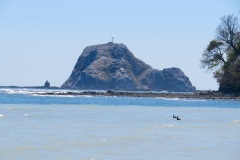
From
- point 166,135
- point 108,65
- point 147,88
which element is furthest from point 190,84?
point 166,135

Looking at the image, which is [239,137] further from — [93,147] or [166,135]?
[93,147]

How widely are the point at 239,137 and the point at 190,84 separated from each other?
6945 inches

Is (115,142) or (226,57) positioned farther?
(226,57)

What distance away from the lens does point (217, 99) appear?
64.7 m

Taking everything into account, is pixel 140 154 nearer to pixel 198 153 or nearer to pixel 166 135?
pixel 198 153

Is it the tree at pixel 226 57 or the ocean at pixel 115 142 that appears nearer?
the ocean at pixel 115 142

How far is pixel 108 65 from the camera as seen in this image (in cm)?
19662

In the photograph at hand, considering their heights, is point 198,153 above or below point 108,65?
below

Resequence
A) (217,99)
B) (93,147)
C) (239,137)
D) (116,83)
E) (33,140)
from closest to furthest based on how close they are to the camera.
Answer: (93,147)
(33,140)
(239,137)
(217,99)
(116,83)

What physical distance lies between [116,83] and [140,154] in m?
174

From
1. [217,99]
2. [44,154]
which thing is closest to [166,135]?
[44,154]

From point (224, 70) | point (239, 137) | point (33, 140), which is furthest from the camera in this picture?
point (224, 70)

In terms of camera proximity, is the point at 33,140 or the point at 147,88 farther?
the point at 147,88

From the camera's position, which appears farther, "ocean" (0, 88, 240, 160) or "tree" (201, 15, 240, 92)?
"tree" (201, 15, 240, 92)
